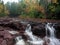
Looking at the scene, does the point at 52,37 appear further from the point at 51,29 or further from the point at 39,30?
A: the point at 39,30

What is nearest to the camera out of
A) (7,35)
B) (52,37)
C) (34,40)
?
(7,35)

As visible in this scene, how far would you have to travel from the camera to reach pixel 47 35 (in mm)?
13406

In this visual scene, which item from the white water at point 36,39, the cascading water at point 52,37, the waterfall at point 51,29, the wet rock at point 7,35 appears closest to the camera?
the wet rock at point 7,35

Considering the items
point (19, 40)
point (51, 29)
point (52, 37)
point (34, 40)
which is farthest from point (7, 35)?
point (51, 29)

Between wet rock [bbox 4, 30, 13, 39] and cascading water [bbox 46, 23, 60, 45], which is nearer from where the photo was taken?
wet rock [bbox 4, 30, 13, 39]

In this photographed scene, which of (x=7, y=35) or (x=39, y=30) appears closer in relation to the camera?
(x=7, y=35)

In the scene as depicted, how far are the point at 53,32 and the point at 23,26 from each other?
2.47m

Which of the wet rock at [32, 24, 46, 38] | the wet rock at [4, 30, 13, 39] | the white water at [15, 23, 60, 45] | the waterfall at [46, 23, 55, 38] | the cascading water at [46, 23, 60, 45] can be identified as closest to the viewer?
the wet rock at [4, 30, 13, 39]

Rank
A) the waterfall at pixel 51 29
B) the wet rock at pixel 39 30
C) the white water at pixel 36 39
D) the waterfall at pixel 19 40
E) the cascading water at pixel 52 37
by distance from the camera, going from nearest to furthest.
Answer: the waterfall at pixel 19 40
the white water at pixel 36 39
the cascading water at pixel 52 37
the wet rock at pixel 39 30
the waterfall at pixel 51 29

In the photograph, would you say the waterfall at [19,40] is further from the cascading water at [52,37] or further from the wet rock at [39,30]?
the wet rock at [39,30]

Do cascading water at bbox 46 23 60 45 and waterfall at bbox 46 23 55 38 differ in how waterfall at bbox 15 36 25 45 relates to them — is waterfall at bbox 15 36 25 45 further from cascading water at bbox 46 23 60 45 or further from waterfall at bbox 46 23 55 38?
waterfall at bbox 46 23 55 38

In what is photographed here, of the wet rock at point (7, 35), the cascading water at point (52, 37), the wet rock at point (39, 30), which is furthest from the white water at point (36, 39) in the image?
the wet rock at point (7, 35)

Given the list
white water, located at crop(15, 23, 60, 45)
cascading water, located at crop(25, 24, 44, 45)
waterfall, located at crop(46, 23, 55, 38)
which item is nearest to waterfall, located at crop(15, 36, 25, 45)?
white water, located at crop(15, 23, 60, 45)

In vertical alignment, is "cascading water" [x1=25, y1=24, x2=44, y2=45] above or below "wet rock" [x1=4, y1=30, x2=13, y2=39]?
below
